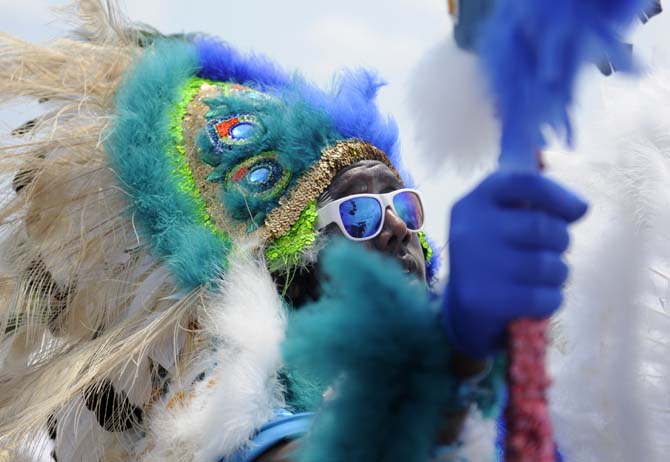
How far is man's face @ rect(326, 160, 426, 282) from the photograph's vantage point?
2.11m

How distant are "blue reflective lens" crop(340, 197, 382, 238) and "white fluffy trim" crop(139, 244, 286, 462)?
253 mm

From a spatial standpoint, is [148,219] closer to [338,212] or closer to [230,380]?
[338,212]

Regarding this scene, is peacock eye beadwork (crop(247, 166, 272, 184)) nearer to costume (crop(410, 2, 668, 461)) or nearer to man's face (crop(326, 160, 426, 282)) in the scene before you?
man's face (crop(326, 160, 426, 282))

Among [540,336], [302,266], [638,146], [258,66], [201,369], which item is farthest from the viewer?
[258,66]

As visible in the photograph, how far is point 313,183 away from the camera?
2.15 m

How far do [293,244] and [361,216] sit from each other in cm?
18

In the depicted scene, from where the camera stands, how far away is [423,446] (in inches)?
40.6

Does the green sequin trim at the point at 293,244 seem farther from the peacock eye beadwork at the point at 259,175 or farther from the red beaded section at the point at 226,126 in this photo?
the red beaded section at the point at 226,126

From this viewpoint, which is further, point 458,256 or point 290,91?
point 290,91

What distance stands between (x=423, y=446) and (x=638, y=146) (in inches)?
30.5

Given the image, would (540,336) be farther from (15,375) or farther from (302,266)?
(15,375)

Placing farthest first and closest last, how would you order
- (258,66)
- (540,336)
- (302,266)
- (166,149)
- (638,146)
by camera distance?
(258,66) < (166,149) < (302,266) < (638,146) < (540,336)

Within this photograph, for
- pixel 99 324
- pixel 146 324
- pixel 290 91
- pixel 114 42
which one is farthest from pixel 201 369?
pixel 114 42

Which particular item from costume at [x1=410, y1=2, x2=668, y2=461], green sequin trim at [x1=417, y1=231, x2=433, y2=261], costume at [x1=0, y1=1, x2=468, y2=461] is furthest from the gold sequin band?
costume at [x1=410, y1=2, x2=668, y2=461]
